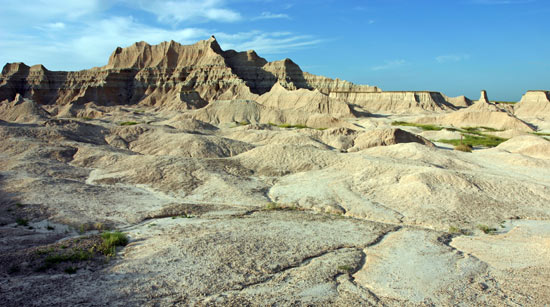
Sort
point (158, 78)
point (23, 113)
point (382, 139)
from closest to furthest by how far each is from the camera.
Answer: point (382, 139) → point (23, 113) → point (158, 78)

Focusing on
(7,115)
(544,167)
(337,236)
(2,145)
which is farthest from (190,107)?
(337,236)

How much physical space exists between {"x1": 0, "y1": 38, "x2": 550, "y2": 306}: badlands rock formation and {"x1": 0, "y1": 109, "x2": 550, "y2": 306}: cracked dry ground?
0.06 metres

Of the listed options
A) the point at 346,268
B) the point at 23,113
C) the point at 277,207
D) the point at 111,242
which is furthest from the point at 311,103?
the point at 346,268

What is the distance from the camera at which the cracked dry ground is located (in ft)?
26.6

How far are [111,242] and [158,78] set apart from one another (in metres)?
91.5

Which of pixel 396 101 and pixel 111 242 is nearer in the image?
pixel 111 242

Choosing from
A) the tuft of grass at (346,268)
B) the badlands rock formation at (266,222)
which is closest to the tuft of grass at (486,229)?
the badlands rock formation at (266,222)

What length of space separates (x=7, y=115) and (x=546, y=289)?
6391cm

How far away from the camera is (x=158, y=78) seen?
96.4m

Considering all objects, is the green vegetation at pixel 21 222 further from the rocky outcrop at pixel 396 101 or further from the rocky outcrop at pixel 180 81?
the rocky outcrop at pixel 396 101

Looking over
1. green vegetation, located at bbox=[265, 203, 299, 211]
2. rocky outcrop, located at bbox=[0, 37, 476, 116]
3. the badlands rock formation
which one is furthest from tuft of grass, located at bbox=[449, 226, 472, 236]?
rocky outcrop, located at bbox=[0, 37, 476, 116]

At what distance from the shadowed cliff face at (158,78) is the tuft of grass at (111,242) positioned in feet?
259

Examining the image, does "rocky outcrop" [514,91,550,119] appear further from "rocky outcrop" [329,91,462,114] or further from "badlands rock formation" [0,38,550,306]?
"badlands rock formation" [0,38,550,306]

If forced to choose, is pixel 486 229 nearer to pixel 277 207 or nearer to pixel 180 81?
pixel 277 207
